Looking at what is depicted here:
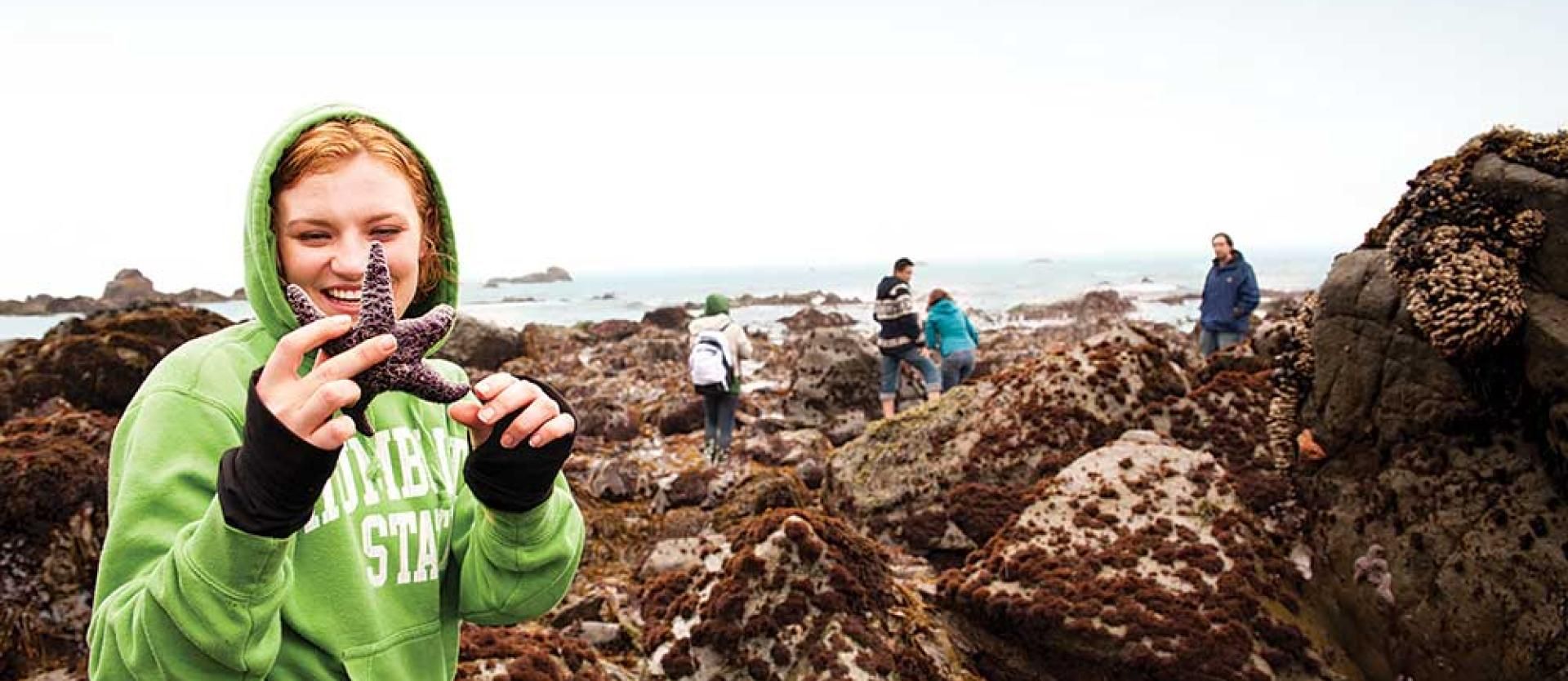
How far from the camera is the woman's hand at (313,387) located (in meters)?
1.49

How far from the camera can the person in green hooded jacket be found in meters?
12.1

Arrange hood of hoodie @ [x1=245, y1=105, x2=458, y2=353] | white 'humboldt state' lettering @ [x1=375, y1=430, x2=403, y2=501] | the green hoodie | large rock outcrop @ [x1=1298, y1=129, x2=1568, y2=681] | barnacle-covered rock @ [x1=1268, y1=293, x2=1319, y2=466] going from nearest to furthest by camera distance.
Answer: the green hoodie → hood of hoodie @ [x1=245, y1=105, x2=458, y2=353] → white 'humboldt state' lettering @ [x1=375, y1=430, x2=403, y2=501] → large rock outcrop @ [x1=1298, y1=129, x2=1568, y2=681] → barnacle-covered rock @ [x1=1268, y1=293, x2=1319, y2=466]

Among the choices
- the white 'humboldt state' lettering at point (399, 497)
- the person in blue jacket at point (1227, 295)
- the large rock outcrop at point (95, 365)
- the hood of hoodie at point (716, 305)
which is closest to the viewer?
the white 'humboldt state' lettering at point (399, 497)

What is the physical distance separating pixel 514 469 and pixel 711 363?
9864mm

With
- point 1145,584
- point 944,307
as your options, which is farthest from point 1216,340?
point 1145,584

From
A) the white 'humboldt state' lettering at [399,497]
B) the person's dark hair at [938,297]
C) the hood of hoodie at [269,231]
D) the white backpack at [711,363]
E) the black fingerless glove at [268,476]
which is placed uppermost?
the hood of hoodie at [269,231]

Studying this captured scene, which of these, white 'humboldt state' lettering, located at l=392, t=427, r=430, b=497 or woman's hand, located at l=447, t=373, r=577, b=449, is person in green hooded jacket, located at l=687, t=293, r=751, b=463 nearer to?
white 'humboldt state' lettering, located at l=392, t=427, r=430, b=497

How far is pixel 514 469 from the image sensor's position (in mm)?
2041

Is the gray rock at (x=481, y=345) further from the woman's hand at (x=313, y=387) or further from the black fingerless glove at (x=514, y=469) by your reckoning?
the woman's hand at (x=313, y=387)

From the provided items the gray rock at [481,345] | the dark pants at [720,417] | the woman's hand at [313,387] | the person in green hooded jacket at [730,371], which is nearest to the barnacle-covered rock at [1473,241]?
the woman's hand at [313,387]

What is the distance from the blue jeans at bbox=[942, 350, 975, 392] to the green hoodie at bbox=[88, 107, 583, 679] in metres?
11.8

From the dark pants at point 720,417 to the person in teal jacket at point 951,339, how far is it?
3.58m

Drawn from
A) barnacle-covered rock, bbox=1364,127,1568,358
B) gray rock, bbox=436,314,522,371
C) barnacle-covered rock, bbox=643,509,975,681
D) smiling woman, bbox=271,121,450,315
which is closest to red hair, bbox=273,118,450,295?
smiling woman, bbox=271,121,450,315

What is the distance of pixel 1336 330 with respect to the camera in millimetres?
5711
